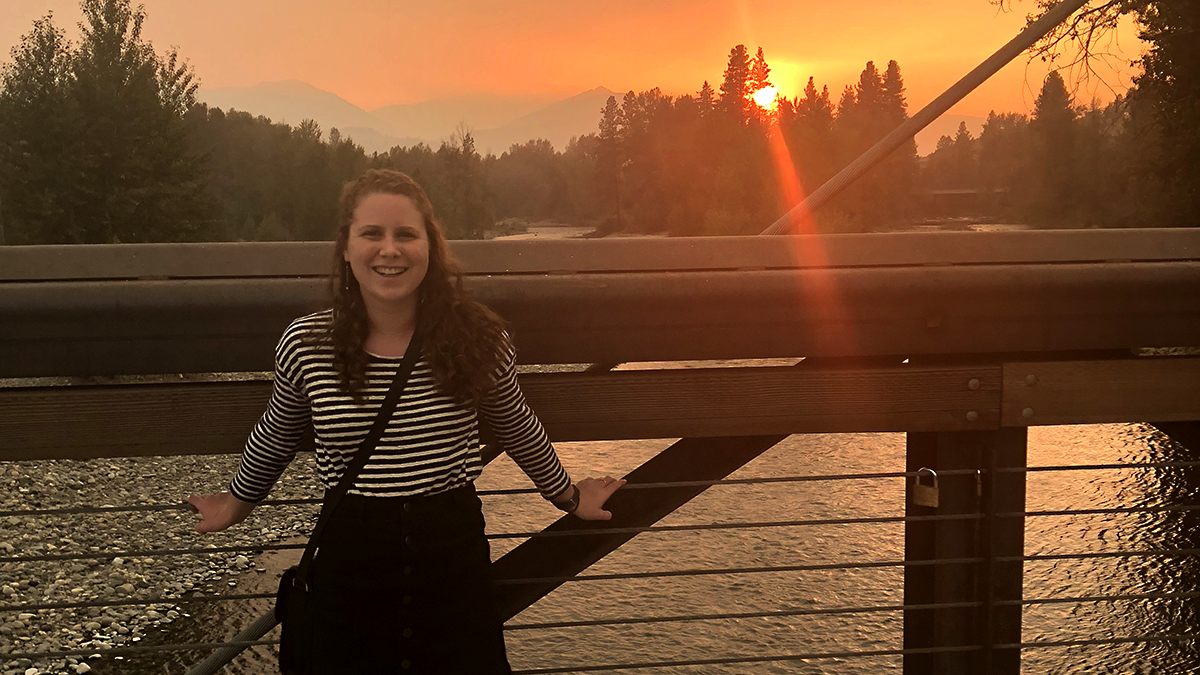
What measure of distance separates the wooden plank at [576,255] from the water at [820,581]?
7796 mm

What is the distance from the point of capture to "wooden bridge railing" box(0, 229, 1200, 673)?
1810 mm

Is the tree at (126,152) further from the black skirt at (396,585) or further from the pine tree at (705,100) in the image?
the pine tree at (705,100)

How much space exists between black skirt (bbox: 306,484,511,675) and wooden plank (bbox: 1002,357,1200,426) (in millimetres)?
1166

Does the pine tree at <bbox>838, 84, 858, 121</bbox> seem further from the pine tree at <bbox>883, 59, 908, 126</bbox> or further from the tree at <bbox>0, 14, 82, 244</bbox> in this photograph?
the tree at <bbox>0, 14, 82, 244</bbox>

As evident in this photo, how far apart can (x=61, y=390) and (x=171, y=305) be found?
1.21 ft

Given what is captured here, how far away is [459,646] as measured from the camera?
1896mm

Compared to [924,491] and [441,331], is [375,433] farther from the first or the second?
[924,491]

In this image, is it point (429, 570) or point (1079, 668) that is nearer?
point (429, 570)

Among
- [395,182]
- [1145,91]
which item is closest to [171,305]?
[395,182]

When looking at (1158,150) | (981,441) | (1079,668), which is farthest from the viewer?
(1158,150)

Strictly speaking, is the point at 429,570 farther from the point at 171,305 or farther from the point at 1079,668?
the point at 1079,668

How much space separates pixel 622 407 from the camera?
207 cm

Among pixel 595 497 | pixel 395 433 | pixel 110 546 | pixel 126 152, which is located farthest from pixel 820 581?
pixel 126 152

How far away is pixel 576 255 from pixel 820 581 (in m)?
13.1
